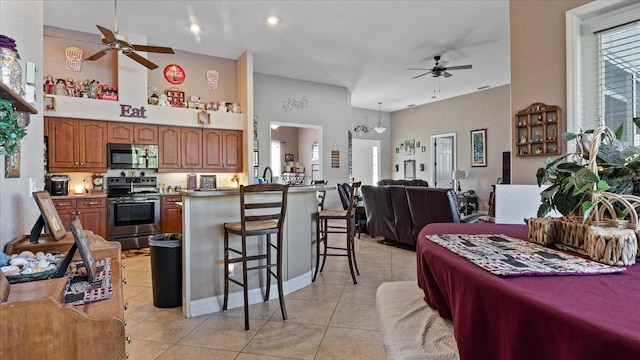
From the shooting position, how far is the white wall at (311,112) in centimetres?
664

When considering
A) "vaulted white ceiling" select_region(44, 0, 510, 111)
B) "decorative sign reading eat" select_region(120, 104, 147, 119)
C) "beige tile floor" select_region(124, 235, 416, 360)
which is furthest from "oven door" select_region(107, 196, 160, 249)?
"vaulted white ceiling" select_region(44, 0, 510, 111)

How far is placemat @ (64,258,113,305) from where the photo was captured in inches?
39.8

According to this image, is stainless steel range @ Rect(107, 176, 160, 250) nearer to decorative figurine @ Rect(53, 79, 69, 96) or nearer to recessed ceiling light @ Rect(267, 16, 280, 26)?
decorative figurine @ Rect(53, 79, 69, 96)

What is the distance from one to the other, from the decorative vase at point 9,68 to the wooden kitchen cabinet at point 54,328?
73 centimetres

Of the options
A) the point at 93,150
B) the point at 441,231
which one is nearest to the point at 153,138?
the point at 93,150

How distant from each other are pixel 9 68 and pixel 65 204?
4089 mm

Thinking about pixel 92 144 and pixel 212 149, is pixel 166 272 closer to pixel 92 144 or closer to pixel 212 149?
pixel 92 144

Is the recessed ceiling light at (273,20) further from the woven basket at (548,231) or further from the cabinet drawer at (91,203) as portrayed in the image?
the woven basket at (548,231)

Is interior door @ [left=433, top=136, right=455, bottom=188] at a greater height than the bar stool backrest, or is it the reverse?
interior door @ [left=433, top=136, right=455, bottom=188]

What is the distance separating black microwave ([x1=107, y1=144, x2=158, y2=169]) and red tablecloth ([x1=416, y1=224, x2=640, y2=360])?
5.32 m

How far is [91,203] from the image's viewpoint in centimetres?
454

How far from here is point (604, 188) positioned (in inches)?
39.8

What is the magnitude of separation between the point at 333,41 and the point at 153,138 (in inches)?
133

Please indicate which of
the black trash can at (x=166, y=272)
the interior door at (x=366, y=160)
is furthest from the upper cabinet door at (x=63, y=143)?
the interior door at (x=366, y=160)
